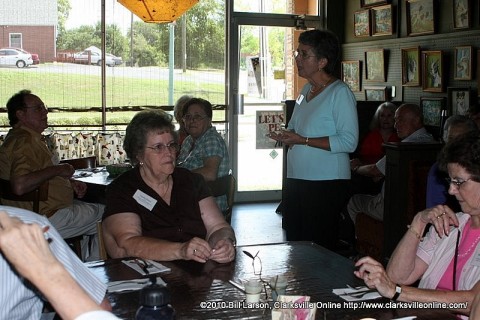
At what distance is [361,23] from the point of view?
836 centimetres

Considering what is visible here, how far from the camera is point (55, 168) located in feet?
16.5

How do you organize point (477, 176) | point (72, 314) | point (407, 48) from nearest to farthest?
point (72, 314) → point (477, 176) → point (407, 48)

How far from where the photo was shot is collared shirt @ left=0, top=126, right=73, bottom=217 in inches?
196

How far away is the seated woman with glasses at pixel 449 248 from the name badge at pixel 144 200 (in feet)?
3.74

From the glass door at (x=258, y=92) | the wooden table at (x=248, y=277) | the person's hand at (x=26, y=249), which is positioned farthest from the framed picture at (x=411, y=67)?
the person's hand at (x=26, y=249)

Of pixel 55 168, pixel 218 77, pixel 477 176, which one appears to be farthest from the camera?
pixel 218 77

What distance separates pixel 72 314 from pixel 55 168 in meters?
3.94

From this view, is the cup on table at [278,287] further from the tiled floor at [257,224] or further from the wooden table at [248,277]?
the tiled floor at [257,224]

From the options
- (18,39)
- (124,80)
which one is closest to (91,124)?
(124,80)

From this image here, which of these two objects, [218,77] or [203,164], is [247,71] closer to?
[218,77]

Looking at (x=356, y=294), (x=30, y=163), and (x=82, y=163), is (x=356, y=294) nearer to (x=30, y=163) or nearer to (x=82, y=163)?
(x=30, y=163)

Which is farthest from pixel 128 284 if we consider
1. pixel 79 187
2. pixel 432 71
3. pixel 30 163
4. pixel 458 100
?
pixel 432 71

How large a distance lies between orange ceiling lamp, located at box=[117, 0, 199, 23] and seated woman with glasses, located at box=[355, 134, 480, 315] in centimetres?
328

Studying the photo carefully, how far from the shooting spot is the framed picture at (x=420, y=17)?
6.96 metres
